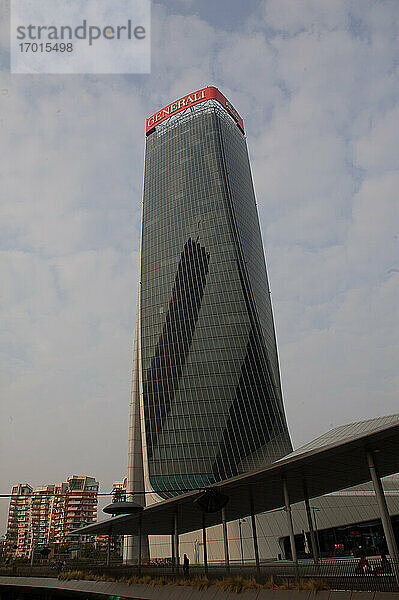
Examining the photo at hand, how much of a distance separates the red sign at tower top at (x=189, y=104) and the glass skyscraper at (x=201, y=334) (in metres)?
14.0

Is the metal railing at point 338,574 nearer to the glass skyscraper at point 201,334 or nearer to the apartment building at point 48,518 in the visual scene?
the glass skyscraper at point 201,334

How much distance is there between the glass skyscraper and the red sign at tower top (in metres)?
14.0

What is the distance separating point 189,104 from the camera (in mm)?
117188

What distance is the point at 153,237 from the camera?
98.1m

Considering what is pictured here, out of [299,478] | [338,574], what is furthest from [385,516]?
[299,478]

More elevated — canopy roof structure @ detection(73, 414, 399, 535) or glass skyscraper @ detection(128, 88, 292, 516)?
glass skyscraper @ detection(128, 88, 292, 516)

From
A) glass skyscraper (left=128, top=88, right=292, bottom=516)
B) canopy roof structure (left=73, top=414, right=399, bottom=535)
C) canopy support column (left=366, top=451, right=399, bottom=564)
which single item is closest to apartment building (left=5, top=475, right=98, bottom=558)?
glass skyscraper (left=128, top=88, right=292, bottom=516)

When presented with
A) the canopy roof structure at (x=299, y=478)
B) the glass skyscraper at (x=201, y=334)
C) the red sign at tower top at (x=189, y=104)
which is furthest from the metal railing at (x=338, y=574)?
the red sign at tower top at (x=189, y=104)

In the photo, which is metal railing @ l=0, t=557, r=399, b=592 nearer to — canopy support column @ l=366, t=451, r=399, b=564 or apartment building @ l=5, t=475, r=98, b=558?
canopy support column @ l=366, t=451, r=399, b=564

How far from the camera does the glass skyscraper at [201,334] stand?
76000 millimetres

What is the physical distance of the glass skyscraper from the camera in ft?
249

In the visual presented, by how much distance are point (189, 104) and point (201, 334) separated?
208 feet

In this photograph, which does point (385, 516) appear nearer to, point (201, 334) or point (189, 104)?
point (201, 334)

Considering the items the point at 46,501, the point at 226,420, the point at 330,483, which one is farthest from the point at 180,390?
the point at 46,501
